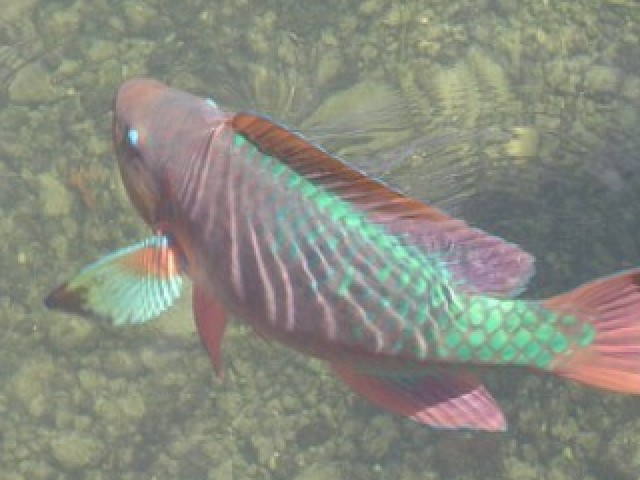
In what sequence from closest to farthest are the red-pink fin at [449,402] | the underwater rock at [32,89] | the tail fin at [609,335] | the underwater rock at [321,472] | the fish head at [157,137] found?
the tail fin at [609,335], the red-pink fin at [449,402], the fish head at [157,137], the underwater rock at [321,472], the underwater rock at [32,89]

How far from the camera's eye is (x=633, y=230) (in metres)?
3.62

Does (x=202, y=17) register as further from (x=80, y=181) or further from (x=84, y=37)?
(x=80, y=181)

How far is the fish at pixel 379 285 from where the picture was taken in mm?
2062

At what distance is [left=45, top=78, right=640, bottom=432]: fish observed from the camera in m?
2.06

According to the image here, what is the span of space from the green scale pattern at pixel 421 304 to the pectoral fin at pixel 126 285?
487 mm

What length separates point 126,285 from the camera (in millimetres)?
2484

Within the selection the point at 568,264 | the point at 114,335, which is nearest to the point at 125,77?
the point at 114,335

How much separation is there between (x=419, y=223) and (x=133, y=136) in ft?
2.65

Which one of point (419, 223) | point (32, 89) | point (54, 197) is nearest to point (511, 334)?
point (419, 223)

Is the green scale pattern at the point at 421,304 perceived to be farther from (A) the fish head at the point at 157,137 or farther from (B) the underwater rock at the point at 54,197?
(B) the underwater rock at the point at 54,197

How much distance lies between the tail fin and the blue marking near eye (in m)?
1.08

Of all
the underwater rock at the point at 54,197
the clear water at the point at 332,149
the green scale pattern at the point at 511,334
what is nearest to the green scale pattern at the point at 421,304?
the green scale pattern at the point at 511,334

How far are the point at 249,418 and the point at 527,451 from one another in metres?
0.95

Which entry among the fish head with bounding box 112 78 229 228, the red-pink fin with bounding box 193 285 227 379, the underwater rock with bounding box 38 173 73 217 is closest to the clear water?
the underwater rock with bounding box 38 173 73 217
